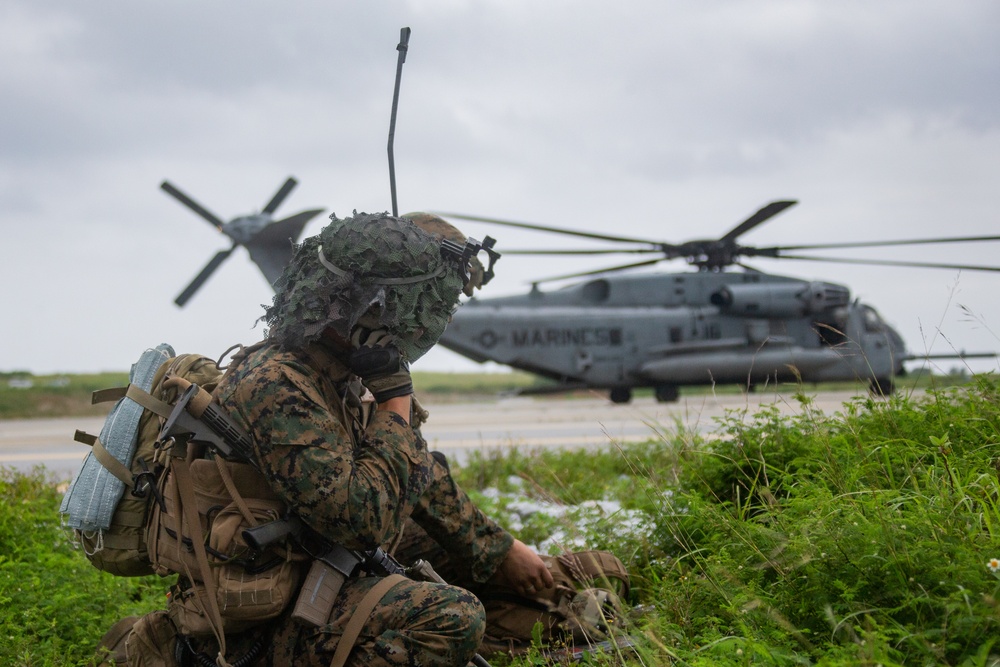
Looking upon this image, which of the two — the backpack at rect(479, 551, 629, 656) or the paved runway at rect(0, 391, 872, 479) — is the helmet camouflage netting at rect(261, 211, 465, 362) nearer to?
the backpack at rect(479, 551, 629, 656)

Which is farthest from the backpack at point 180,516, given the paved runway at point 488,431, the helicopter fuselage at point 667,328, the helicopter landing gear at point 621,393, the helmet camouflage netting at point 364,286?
the helicopter landing gear at point 621,393

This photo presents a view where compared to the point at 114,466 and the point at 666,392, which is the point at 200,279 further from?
the point at 114,466

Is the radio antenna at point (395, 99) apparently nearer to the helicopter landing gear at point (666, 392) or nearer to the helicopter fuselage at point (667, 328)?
the helicopter fuselage at point (667, 328)

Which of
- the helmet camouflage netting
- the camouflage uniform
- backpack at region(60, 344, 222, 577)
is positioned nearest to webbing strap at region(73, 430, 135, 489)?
backpack at region(60, 344, 222, 577)

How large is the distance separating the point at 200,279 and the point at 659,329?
25.4 ft

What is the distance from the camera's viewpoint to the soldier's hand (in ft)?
11.7

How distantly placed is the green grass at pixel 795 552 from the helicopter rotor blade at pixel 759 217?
6.33m

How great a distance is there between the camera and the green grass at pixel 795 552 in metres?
2.37

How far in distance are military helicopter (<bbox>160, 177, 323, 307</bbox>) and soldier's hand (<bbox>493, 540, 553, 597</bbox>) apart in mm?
7920

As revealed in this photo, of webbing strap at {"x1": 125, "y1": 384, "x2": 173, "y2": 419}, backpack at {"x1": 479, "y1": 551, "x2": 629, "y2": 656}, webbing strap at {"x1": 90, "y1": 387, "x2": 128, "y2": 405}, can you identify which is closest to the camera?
webbing strap at {"x1": 125, "y1": 384, "x2": 173, "y2": 419}

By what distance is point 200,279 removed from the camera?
13.4 metres

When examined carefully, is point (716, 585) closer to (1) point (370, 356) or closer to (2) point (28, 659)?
(1) point (370, 356)

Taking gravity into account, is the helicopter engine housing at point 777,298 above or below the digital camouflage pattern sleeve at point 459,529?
above

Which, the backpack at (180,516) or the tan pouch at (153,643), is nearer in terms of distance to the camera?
the backpack at (180,516)
